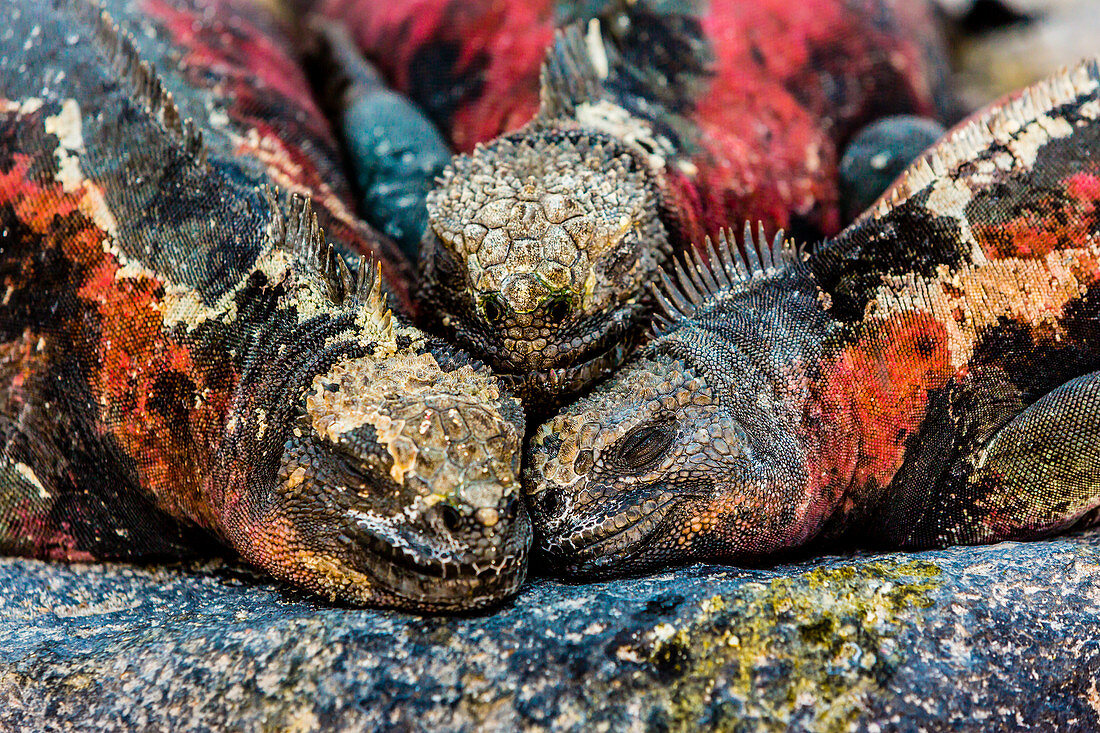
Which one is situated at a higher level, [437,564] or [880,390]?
[880,390]

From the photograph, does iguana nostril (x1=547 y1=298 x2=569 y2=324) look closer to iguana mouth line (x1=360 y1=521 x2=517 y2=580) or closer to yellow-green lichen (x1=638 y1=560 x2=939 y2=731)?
iguana mouth line (x1=360 y1=521 x2=517 y2=580)

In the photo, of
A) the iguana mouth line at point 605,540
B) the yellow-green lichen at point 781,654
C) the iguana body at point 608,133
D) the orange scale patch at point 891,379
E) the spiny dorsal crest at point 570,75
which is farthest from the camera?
the spiny dorsal crest at point 570,75

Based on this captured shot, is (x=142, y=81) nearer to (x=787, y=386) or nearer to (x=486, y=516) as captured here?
(x=486, y=516)

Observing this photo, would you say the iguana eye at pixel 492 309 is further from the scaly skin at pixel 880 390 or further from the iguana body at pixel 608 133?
the scaly skin at pixel 880 390

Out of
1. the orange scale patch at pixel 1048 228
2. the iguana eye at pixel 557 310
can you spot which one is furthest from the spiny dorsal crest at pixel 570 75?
the orange scale patch at pixel 1048 228

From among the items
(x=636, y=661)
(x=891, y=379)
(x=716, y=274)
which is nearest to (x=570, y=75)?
(x=716, y=274)

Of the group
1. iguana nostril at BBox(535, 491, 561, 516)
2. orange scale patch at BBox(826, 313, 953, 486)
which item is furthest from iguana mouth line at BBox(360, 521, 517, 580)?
orange scale patch at BBox(826, 313, 953, 486)

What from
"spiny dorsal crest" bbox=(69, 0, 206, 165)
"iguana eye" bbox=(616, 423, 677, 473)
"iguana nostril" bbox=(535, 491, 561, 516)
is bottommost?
"iguana nostril" bbox=(535, 491, 561, 516)
